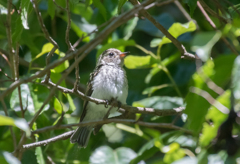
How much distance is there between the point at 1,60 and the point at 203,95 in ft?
14.9

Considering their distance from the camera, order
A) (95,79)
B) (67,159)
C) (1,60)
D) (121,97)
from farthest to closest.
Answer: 1. (1,60)
2. (95,79)
3. (121,97)
4. (67,159)

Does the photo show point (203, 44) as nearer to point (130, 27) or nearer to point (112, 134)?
point (130, 27)

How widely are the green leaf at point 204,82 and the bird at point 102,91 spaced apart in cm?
264

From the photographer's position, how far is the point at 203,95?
1.73 metres

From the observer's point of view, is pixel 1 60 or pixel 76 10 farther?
pixel 1 60

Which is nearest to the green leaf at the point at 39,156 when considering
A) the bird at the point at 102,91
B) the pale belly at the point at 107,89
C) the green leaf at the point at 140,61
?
the bird at the point at 102,91

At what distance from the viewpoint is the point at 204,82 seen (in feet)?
5.54

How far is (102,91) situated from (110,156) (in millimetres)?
1099

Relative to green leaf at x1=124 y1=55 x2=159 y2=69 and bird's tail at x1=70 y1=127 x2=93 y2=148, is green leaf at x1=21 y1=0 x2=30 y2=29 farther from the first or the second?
bird's tail at x1=70 y1=127 x2=93 y2=148

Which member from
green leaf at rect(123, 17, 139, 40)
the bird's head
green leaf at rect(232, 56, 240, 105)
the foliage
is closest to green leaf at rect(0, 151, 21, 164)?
the foliage

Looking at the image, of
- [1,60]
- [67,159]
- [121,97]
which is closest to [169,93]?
[121,97]

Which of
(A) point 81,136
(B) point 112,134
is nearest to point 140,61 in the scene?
(A) point 81,136

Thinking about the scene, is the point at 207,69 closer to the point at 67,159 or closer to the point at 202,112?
the point at 202,112

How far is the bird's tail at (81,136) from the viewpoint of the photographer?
14.7 feet
